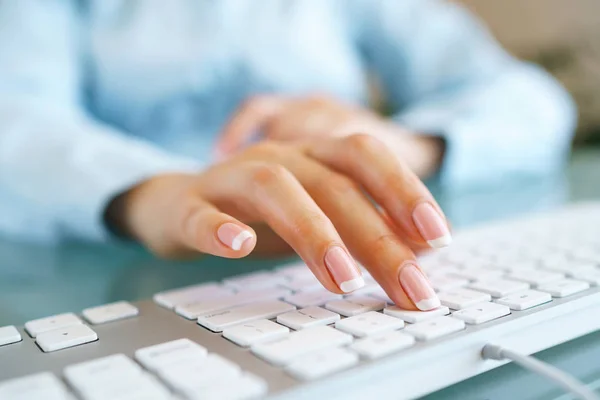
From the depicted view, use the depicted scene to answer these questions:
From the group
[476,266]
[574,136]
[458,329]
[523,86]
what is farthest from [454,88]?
[458,329]

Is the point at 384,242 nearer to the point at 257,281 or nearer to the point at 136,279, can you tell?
the point at 257,281

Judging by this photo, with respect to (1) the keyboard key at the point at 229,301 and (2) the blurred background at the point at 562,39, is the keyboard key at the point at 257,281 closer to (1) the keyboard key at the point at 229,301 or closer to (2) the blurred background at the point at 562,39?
(1) the keyboard key at the point at 229,301

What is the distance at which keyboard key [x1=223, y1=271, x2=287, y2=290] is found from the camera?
0.33 meters

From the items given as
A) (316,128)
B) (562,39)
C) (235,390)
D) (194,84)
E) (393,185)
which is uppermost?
(562,39)

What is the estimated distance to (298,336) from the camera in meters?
0.23

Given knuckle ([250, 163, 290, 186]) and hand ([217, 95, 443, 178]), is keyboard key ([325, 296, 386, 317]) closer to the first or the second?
knuckle ([250, 163, 290, 186])

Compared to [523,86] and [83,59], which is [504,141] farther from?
[83,59]

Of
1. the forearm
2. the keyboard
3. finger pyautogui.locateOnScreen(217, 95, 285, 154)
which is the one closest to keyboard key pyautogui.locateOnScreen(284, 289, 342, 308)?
the keyboard

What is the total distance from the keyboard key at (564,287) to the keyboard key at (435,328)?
0.07 metres

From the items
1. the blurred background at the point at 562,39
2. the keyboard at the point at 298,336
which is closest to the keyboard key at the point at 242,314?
the keyboard at the point at 298,336

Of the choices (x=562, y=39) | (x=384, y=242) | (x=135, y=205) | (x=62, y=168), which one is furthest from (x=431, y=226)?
(x=562, y=39)

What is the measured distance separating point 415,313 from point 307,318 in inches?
2.0

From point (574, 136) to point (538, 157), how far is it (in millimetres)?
519

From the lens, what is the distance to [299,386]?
0.19m
